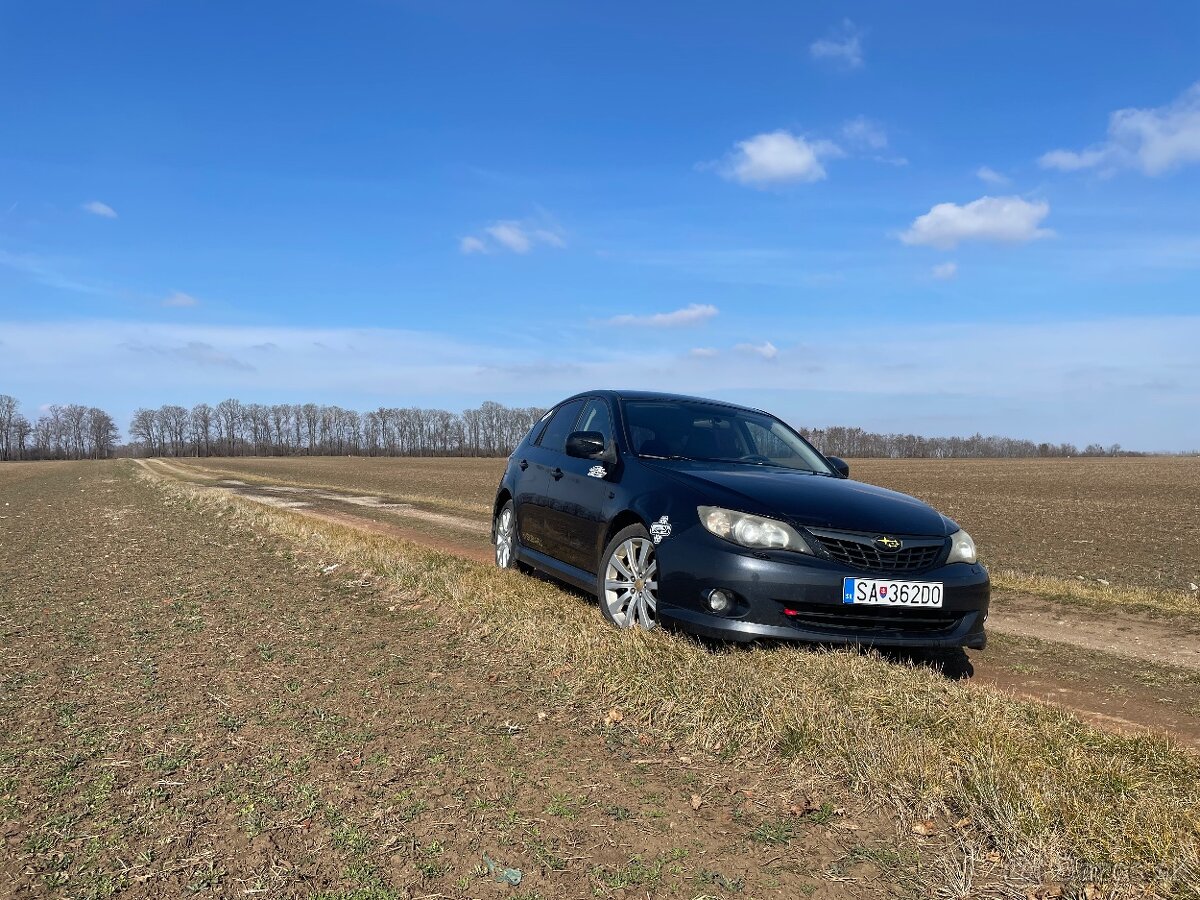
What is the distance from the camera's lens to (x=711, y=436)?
20.0ft

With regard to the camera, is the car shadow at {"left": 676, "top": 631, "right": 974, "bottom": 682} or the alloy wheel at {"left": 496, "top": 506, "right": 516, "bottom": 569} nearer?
the car shadow at {"left": 676, "top": 631, "right": 974, "bottom": 682}

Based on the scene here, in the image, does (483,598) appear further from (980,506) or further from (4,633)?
(980,506)

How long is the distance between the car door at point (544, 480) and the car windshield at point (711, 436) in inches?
34.3

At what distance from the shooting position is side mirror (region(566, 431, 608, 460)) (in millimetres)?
5680

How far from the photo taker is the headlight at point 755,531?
443cm

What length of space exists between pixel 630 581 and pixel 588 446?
1033 mm

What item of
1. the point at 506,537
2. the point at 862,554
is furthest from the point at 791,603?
the point at 506,537

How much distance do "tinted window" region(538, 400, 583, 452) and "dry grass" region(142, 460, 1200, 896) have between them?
2.13 meters

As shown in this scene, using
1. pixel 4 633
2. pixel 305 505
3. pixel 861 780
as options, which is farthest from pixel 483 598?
pixel 305 505

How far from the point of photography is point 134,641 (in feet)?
17.3

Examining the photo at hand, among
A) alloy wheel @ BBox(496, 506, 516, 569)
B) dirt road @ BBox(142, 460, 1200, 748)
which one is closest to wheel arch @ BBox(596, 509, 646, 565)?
dirt road @ BBox(142, 460, 1200, 748)

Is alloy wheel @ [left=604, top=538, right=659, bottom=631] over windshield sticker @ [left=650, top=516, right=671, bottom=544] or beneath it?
beneath

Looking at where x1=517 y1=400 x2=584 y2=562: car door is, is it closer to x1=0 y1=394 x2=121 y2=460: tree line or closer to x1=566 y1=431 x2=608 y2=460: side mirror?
x1=566 y1=431 x2=608 y2=460: side mirror

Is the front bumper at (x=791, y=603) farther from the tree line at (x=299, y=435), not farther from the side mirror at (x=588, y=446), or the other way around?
the tree line at (x=299, y=435)
